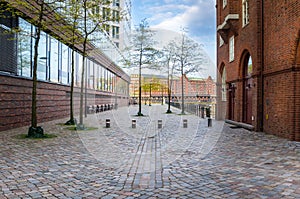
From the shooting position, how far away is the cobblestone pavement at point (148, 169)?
5.01 meters

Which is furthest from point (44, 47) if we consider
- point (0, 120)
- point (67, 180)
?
point (67, 180)

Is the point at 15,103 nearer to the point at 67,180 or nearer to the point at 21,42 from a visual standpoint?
the point at 21,42

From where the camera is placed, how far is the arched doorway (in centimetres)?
1561

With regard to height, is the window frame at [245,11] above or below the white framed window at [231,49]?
above

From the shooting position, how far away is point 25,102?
15.1 m

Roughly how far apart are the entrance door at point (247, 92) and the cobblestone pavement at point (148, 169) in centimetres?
551

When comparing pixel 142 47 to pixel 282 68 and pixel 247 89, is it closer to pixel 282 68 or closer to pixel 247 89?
pixel 247 89

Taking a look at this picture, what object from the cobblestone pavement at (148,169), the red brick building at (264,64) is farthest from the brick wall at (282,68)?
the cobblestone pavement at (148,169)

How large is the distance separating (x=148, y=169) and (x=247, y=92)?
11.1 metres

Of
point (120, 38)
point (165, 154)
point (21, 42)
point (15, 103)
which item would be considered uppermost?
point (120, 38)

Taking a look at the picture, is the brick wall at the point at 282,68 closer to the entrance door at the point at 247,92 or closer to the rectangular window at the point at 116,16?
the entrance door at the point at 247,92

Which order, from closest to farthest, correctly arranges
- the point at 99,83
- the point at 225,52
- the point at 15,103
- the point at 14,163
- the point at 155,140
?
the point at 14,163, the point at 155,140, the point at 15,103, the point at 225,52, the point at 99,83

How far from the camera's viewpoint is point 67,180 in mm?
5637

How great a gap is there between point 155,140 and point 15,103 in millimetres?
7413
